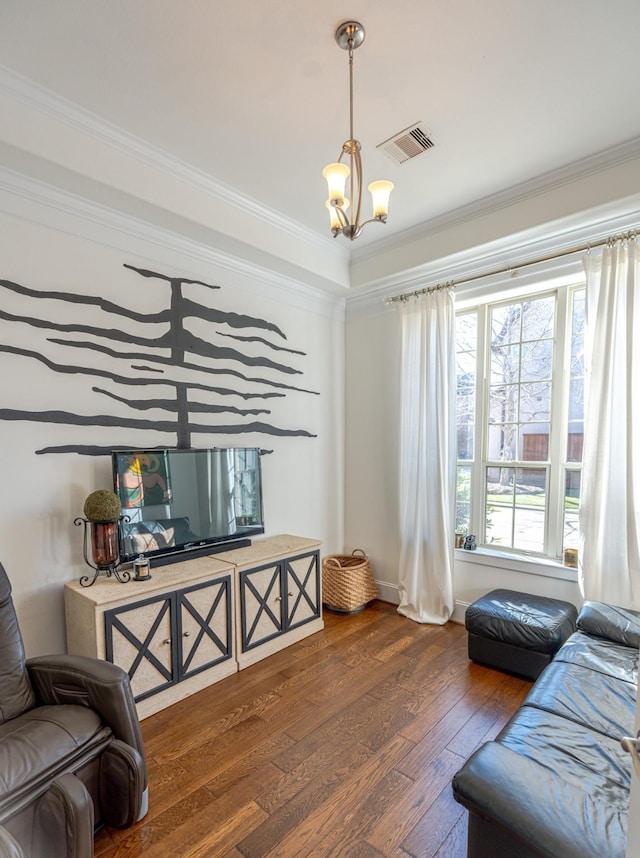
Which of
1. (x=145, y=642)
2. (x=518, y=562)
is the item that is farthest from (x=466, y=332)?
(x=145, y=642)

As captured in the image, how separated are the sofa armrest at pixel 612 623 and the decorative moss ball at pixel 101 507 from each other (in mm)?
2671

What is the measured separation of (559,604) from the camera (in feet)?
9.23

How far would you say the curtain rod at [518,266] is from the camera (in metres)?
2.63

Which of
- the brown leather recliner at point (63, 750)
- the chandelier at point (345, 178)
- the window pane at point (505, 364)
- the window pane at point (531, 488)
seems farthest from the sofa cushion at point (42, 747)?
the window pane at point (505, 364)

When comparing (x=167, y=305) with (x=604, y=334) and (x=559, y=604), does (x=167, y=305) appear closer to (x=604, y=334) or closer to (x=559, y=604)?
(x=604, y=334)

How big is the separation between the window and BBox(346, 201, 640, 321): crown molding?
8.6 inches

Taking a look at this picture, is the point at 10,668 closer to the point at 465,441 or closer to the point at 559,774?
the point at 559,774

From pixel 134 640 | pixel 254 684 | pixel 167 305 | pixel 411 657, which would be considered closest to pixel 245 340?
pixel 167 305

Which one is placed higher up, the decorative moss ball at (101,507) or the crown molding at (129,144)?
the crown molding at (129,144)

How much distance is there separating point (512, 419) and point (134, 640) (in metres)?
3.00

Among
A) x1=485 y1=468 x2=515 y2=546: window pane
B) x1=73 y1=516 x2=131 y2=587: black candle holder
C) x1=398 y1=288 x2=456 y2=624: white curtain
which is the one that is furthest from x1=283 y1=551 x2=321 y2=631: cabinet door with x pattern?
x1=485 y1=468 x2=515 y2=546: window pane

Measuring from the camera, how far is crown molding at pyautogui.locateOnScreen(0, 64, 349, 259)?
1.96 metres

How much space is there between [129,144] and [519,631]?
3640mm

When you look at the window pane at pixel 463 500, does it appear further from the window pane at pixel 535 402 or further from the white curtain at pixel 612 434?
the white curtain at pixel 612 434
